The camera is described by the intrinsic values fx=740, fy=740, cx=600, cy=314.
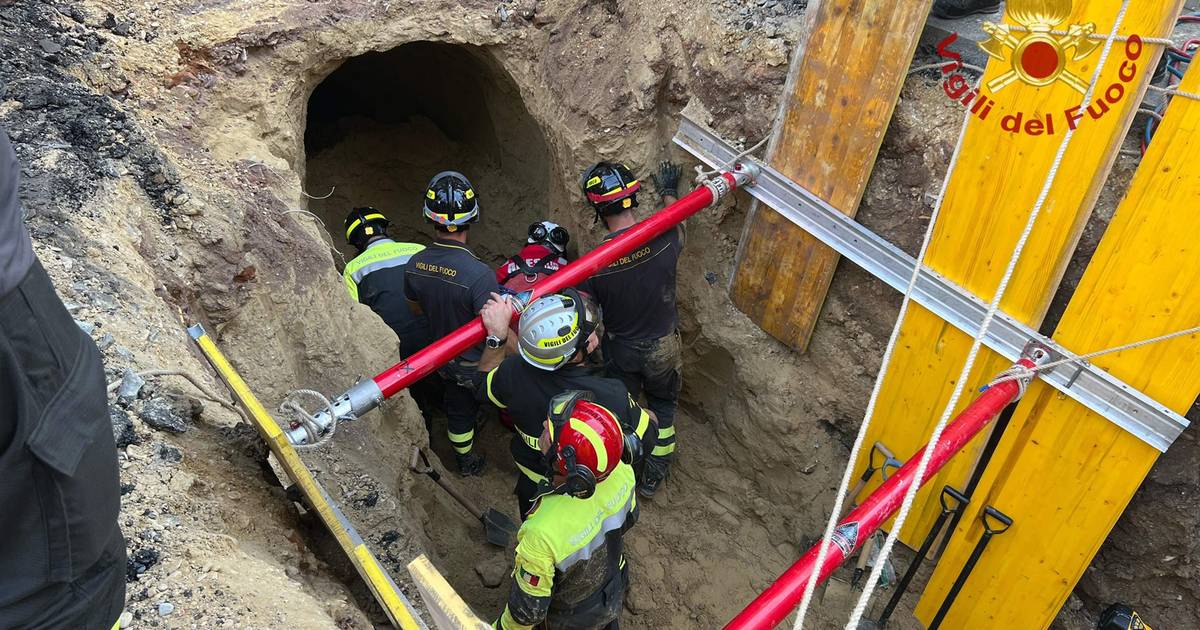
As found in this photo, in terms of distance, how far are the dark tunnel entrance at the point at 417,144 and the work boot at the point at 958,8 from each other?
321 centimetres

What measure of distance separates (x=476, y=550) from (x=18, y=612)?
329 cm

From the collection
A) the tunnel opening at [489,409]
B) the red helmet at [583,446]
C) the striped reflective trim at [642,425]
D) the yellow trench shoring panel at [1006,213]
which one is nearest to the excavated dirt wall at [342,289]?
the tunnel opening at [489,409]

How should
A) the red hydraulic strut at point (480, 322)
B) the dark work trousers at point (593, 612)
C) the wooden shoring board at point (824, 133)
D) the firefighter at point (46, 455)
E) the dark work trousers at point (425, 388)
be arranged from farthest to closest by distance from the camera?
the dark work trousers at point (425, 388) < the wooden shoring board at point (824, 133) < the dark work trousers at point (593, 612) < the red hydraulic strut at point (480, 322) < the firefighter at point (46, 455)

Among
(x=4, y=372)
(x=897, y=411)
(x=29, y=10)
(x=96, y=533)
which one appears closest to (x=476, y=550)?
(x=897, y=411)

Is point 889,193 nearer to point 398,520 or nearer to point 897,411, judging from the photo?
point 897,411

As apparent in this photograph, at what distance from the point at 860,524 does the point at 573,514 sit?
3.76 ft

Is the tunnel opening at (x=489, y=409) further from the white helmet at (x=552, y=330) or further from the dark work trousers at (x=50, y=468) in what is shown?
the dark work trousers at (x=50, y=468)

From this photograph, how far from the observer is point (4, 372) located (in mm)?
1392

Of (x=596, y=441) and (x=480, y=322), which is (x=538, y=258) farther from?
(x=596, y=441)

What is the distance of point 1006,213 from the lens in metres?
3.45

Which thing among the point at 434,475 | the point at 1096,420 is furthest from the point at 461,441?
the point at 1096,420

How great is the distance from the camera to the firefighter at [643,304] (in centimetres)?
461

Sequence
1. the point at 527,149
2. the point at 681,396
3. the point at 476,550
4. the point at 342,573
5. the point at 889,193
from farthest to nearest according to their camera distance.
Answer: the point at 527,149, the point at 681,396, the point at 476,550, the point at 889,193, the point at 342,573

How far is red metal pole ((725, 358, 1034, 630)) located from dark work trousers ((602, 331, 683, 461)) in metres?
2.15
